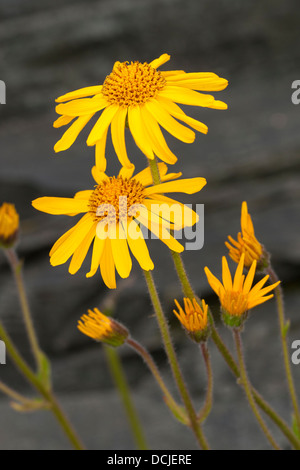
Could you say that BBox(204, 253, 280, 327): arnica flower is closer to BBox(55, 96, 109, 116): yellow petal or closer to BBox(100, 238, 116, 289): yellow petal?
BBox(100, 238, 116, 289): yellow petal

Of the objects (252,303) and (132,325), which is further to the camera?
(132,325)

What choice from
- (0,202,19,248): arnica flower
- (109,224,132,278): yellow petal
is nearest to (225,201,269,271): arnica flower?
(109,224,132,278): yellow petal

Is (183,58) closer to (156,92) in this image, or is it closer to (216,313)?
(216,313)

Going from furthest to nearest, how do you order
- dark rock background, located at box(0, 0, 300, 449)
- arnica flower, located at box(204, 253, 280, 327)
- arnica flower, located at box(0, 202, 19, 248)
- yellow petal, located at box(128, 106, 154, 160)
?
dark rock background, located at box(0, 0, 300, 449) < arnica flower, located at box(0, 202, 19, 248) < arnica flower, located at box(204, 253, 280, 327) < yellow petal, located at box(128, 106, 154, 160)

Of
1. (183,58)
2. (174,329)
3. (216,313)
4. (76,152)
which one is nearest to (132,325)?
(174,329)

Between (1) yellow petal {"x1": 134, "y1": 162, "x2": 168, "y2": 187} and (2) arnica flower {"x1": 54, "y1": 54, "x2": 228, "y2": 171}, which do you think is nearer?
(2) arnica flower {"x1": 54, "y1": 54, "x2": 228, "y2": 171}

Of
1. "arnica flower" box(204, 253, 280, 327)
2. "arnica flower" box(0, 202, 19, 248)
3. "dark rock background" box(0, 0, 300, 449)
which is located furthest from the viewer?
"dark rock background" box(0, 0, 300, 449)

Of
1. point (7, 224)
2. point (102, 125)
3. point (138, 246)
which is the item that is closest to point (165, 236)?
point (138, 246)

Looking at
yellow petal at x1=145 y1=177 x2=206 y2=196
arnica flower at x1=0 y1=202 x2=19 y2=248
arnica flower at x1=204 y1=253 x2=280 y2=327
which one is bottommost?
arnica flower at x1=204 y1=253 x2=280 y2=327
